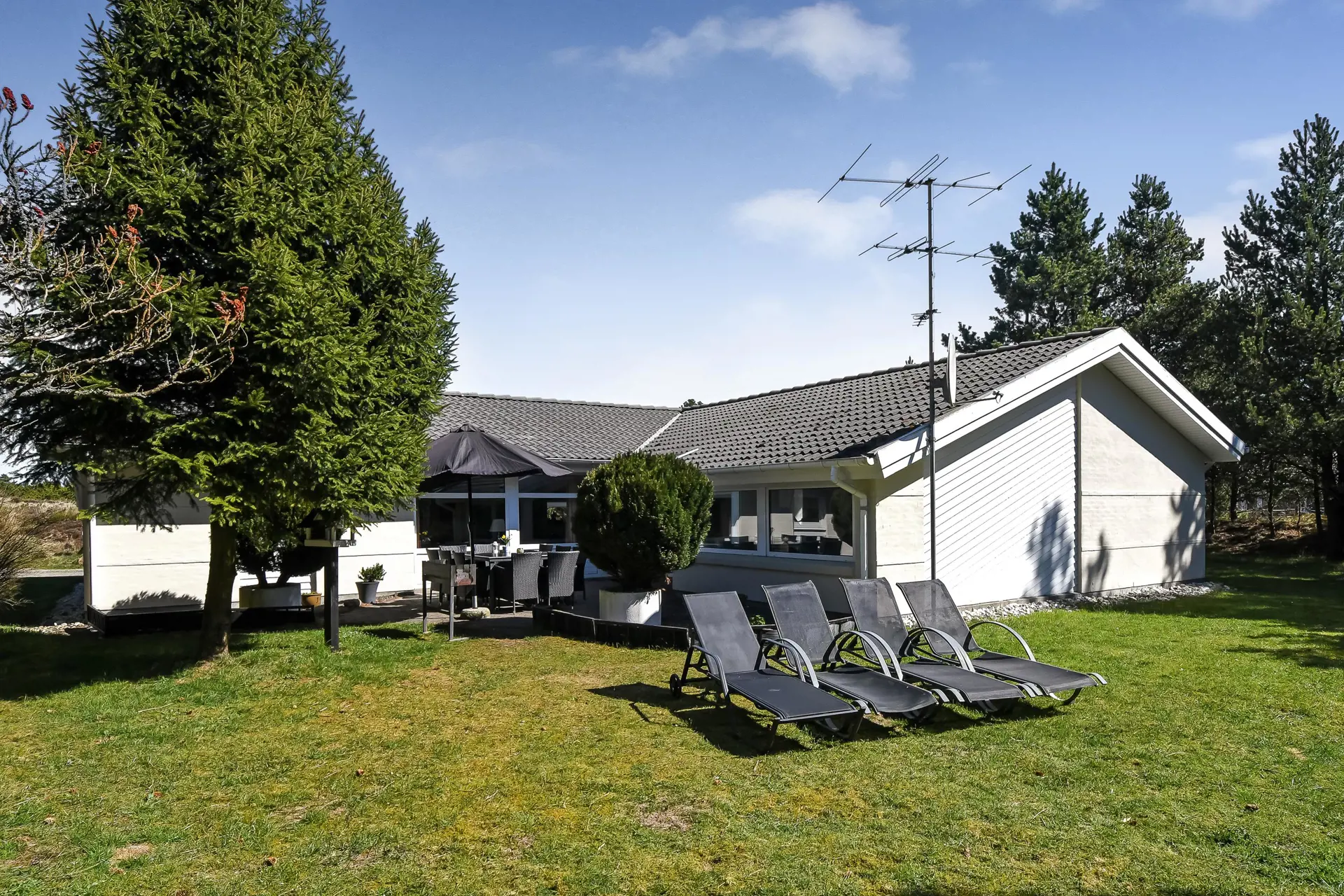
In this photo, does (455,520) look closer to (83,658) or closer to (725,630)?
(83,658)

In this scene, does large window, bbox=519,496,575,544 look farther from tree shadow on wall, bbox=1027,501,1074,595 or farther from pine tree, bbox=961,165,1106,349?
pine tree, bbox=961,165,1106,349

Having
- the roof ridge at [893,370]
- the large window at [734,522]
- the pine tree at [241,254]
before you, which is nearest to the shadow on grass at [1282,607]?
the roof ridge at [893,370]

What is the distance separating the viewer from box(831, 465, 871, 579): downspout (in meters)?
13.1

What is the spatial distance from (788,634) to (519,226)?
31.4ft

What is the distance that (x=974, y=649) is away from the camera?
8.89 metres

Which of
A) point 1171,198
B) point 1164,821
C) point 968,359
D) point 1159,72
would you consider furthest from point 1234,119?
point 1171,198

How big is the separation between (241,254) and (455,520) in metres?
9.99

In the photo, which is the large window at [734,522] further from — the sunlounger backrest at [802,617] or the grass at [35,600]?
the grass at [35,600]

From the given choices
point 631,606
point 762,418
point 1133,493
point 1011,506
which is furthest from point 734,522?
point 1133,493

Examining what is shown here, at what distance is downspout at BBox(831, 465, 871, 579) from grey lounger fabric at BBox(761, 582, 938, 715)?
11.4 ft

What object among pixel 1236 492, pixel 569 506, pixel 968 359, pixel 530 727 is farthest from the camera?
pixel 1236 492

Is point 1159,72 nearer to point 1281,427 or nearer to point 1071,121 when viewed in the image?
point 1071,121

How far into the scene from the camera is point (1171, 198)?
35.9 m

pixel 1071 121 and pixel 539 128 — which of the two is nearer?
pixel 1071 121
